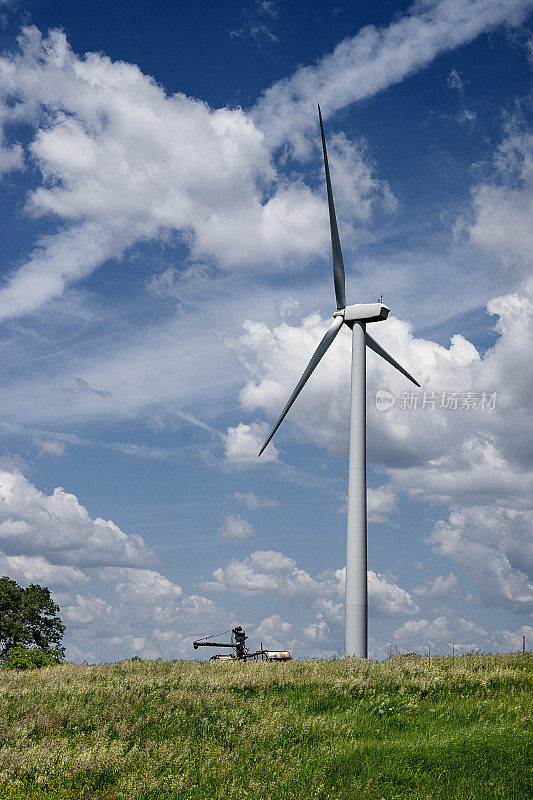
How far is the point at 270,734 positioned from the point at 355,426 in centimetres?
1907

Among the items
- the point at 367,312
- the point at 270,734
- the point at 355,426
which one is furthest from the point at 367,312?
the point at 270,734

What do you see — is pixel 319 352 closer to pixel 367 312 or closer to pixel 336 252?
pixel 367 312

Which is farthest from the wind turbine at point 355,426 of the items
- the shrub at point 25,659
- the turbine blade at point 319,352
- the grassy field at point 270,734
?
the shrub at point 25,659

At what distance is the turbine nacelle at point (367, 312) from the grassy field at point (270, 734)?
19.2 m

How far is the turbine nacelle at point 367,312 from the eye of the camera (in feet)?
120

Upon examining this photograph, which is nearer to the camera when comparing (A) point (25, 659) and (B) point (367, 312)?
(B) point (367, 312)

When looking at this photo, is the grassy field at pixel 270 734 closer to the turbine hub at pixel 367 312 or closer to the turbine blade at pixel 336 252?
the turbine hub at pixel 367 312

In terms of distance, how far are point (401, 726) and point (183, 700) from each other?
567cm

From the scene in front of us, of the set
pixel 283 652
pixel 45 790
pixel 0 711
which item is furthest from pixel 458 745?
pixel 283 652

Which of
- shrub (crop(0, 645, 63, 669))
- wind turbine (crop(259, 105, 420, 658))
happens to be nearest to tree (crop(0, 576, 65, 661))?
shrub (crop(0, 645, 63, 669))

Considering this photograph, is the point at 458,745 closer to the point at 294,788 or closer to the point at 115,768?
the point at 294,788

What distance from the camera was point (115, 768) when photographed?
14.9 metres

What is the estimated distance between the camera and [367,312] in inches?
1448

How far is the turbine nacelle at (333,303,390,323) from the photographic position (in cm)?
3666
